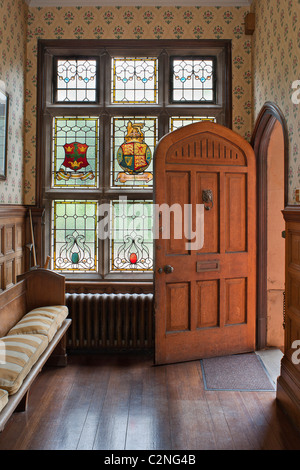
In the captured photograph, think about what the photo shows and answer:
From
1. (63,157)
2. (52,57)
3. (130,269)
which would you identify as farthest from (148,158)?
(52,57)

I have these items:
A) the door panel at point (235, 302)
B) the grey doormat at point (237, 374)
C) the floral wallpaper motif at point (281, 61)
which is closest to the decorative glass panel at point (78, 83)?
the floral wallpaper motif at point (281, 61)

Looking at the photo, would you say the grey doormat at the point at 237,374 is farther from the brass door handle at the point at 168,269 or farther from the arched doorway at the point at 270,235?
the brass door handle at the point at 168,269

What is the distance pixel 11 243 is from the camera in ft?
13.6

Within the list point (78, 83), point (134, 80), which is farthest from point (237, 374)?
point (78, 83)

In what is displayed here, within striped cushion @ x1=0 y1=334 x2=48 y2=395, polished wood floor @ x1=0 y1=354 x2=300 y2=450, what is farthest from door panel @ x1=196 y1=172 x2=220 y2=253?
striped cushion @ x1=0 y1=334 x2=48 y2=395

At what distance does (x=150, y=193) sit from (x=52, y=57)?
1955 mm

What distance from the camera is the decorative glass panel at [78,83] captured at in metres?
4.69

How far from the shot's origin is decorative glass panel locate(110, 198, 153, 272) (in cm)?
461

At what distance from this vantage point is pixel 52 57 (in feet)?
15.3

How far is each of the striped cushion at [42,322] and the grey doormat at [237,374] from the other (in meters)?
1.40

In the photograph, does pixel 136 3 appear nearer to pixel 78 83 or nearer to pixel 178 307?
pixel 78 83

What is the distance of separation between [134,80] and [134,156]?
2.93ft

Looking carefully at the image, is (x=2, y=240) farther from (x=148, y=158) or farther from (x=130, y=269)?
(x=148, y=158)

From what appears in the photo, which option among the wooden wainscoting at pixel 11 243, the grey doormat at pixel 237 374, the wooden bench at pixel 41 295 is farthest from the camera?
the wooden wainscoting at pixel 11 243
